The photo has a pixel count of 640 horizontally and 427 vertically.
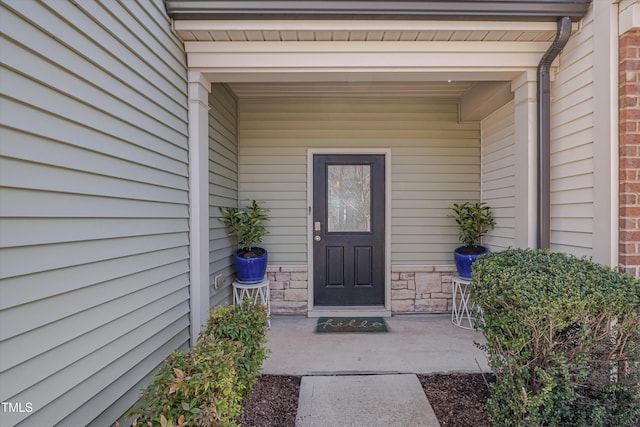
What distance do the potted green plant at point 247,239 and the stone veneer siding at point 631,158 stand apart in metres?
3.00

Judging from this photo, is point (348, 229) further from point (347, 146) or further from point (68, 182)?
Result: point (68, 182)

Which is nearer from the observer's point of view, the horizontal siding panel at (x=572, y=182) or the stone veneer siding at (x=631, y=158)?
the stone veneer siding at (x=631, y=158)

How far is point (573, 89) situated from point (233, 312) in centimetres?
291

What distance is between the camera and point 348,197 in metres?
4.17

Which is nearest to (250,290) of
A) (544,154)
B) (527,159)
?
(527,159)

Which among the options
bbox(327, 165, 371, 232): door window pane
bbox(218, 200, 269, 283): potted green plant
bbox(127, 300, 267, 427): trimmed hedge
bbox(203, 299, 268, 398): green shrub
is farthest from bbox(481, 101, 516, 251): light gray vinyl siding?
bbox(127, 300, 267, 427): trimmed hedge

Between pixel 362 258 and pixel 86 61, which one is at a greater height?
pixel 86 61

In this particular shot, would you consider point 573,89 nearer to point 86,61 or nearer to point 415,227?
point 415,227

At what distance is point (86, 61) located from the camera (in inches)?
59.4

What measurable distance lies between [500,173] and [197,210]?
318cm

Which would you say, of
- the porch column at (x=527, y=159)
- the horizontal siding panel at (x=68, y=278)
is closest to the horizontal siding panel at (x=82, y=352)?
the horizontal siding panel at (x=68, y=278)

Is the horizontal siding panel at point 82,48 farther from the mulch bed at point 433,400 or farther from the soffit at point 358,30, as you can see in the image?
the mulch bed at point 433,400

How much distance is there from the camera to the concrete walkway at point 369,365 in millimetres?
2047

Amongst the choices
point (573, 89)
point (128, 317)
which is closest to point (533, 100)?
point (573, 89)
